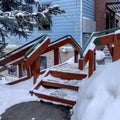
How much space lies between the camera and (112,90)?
119 inches

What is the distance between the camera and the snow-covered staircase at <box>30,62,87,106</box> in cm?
453

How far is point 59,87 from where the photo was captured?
16.3 feet

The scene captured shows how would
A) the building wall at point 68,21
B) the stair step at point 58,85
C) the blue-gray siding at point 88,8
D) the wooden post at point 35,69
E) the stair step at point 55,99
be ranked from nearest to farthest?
the stair step at point 55,99, the stair step at point 58,85, the wooden post at point 35,69, the building wall at point 68,21, the blue-gray siding at point 88,8

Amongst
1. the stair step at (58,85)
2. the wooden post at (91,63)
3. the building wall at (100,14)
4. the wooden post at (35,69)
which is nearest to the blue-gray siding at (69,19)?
the building wall at (100,14)

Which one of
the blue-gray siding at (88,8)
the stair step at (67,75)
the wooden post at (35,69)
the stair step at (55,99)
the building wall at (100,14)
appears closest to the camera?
the stair step at (55,99)

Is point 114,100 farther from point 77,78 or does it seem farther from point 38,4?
point 38,4

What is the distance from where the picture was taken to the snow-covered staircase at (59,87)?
453 centimetres

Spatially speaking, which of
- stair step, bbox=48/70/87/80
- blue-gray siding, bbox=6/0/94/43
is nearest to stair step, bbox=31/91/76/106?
stair step, bbox=48/70/87/80

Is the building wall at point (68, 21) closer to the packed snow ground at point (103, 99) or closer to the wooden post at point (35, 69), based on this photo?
the wooden post at point (35, 69)

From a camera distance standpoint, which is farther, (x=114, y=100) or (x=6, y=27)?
(x=6, y=27)

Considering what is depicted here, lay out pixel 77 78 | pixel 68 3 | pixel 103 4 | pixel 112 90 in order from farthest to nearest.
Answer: pixel 103 4 < pixel 68 3 < pixel 77 78 < pixel 112 90

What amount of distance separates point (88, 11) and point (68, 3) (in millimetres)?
1260

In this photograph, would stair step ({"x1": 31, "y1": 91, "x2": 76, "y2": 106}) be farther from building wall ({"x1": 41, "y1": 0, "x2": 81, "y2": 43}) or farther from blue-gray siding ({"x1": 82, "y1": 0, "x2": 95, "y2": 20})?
blue-gray siding ({"x1": 82, "y1": 0, "x2": 95, "y2": 20})

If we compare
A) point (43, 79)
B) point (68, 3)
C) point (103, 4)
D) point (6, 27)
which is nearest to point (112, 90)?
point (43, 79)
